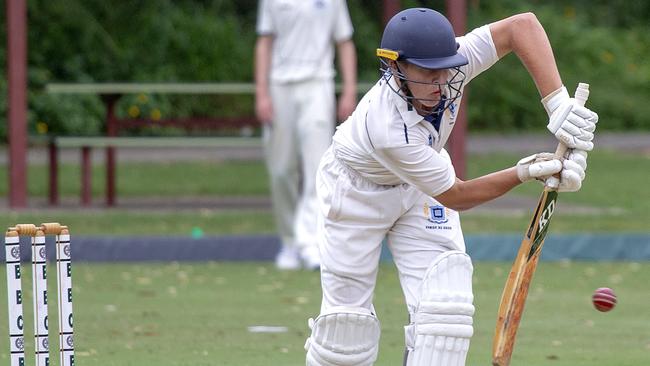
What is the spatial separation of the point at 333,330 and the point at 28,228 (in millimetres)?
1059

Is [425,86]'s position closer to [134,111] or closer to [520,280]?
[520,280]

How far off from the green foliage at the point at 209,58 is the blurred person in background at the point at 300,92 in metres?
5.37

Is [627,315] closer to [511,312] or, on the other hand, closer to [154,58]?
[511,312]

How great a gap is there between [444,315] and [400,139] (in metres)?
0.55

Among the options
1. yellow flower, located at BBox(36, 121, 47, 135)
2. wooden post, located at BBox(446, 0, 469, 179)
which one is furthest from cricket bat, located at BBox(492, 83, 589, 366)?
yellow flower, located at BBox(36, 121, 47, 135)

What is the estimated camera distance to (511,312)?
431cm

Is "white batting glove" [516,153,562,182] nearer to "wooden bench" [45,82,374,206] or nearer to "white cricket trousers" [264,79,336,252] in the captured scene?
"white cricket trousers" [264,79,336,252]

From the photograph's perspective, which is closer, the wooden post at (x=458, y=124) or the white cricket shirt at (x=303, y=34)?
the white cricket shirt at (x=303, y=34)

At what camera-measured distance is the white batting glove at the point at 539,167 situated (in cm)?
420

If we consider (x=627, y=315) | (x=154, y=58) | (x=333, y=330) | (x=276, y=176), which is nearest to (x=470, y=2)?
(x=154, y=58)

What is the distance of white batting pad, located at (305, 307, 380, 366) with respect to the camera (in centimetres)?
446

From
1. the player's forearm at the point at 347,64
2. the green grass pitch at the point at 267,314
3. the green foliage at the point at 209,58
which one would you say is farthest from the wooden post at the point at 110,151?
the player's forearm at the point at 347,64

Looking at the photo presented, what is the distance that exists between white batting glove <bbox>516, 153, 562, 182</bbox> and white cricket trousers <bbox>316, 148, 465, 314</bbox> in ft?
1.02

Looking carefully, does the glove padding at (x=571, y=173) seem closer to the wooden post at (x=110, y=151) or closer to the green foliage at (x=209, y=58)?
the wooden post at (x=110, y=151)
